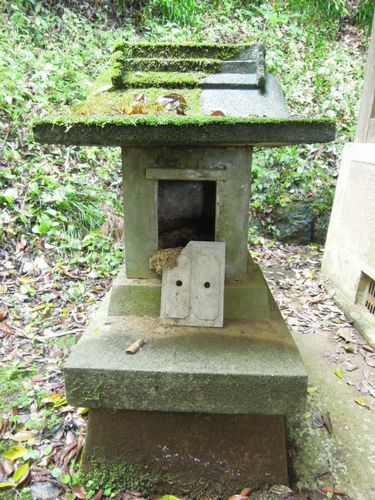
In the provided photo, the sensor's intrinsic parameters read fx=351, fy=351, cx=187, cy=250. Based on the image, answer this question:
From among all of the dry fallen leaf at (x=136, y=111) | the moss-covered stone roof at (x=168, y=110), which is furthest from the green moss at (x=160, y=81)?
the dry fallen leaf at (x=136, y=111)

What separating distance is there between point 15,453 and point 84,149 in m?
4.48

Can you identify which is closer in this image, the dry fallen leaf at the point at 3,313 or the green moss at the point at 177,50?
the green moss at the point at 177,50

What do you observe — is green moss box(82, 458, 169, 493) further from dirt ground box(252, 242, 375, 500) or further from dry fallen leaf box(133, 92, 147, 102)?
dry fallen leaf box(133, 92, 147, 102)

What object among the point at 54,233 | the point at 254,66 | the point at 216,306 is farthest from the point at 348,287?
the point at 54,233

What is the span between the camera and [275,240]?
6.32 meters

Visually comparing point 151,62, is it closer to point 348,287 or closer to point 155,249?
point 155,249

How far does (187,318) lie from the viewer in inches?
89.5

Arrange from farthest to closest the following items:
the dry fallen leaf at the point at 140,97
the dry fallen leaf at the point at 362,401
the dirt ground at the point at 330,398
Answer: the dry fallen leaf at the point at 362,401 → the dirt ground at the point at 330,398 → the dry fallen leaf at the point at 140,97

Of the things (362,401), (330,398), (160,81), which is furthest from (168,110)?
(362,401)

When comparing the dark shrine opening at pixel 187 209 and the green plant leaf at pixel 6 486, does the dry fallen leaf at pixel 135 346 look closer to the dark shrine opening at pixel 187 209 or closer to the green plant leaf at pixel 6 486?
the dark shrine opening at pixel 187 209

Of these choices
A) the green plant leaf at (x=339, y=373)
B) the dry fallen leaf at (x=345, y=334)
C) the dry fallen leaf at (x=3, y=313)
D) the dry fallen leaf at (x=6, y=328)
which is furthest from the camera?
the dry fallen leaf at (x=345, y=334)

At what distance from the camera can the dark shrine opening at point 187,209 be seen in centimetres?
264

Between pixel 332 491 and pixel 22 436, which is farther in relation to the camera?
pixel 22 436

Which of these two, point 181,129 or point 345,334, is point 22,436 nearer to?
point 181,129
